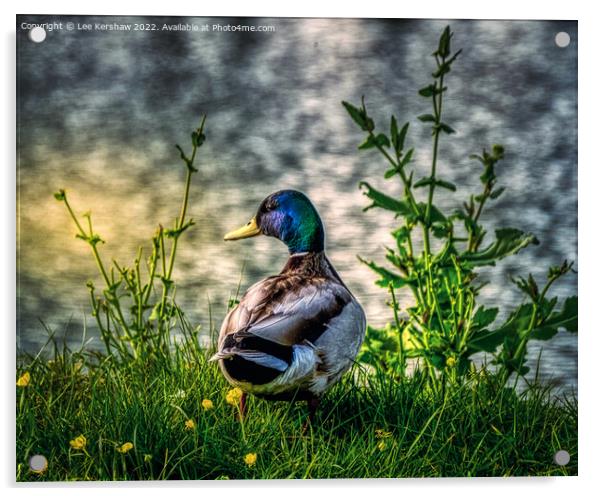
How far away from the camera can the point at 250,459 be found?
2.53 metres

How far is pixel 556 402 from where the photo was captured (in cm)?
274

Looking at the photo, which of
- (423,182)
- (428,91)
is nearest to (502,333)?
(423,182)

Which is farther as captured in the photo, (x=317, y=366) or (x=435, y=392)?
(x=435, y=392)

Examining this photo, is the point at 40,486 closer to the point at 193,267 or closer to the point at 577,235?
the point at 193,267

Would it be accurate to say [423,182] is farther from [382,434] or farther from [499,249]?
[382,434]

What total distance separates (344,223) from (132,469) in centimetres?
82

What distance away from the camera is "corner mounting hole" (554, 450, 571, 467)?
2711 millimetres

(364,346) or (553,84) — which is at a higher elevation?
(553,84)

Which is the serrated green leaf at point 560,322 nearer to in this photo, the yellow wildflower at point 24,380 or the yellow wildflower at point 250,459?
the yellow wildflower at point 250,459

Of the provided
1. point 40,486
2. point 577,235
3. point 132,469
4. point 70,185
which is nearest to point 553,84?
point 577,235

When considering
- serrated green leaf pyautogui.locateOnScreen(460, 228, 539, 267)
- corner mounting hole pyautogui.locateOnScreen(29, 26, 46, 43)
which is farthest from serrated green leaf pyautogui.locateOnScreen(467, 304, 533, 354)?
corner mounting hole pyautogui.locateOnScreen(29, 26, 46, 43)

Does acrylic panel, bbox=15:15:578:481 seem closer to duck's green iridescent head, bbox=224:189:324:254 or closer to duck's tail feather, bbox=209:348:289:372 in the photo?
duck's green iridescent head, bbox=224:189:324:254

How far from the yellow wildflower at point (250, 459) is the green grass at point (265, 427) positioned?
0.6 inches

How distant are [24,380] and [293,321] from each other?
71 cm
